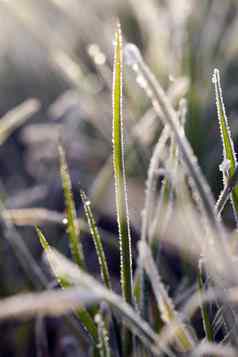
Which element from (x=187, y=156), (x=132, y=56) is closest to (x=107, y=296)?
(x=187, y=156)

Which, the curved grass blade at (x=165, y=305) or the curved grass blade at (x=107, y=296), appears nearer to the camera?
the curved grass blade at (x=107, y=296)

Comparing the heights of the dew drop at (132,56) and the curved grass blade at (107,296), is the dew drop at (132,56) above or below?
above

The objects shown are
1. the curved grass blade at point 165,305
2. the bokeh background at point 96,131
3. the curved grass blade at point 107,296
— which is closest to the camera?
the curved grass blade at point 107,296

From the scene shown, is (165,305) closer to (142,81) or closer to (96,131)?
(142,81)

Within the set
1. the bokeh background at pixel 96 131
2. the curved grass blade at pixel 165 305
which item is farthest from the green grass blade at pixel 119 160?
the bokeh background at pixel 96 131

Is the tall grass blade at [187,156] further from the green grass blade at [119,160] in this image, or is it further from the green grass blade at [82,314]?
the green grass blade at [82,314]

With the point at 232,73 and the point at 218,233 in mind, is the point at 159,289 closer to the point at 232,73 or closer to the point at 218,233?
the point at 218,233

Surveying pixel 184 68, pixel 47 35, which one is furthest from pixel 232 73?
pixel 47 35

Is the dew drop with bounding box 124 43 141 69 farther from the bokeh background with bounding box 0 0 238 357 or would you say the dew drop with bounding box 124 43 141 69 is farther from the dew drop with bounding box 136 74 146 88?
the bokeh background with bounding box 0 0 238 357

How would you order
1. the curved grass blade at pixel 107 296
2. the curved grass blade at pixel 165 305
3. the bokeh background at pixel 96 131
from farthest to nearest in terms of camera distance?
the bokeh background at pixel 96 131
the curved grass blade at pixel 165 305
the curved grass blade at pixel 107 296
